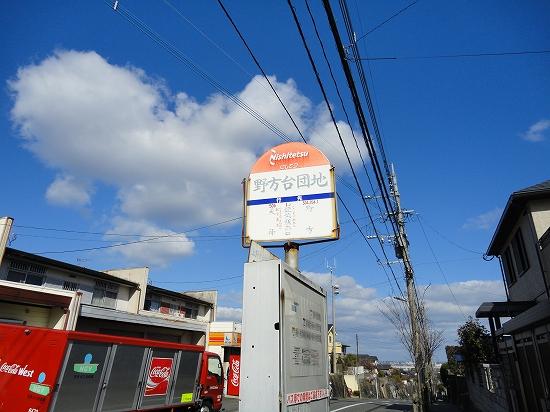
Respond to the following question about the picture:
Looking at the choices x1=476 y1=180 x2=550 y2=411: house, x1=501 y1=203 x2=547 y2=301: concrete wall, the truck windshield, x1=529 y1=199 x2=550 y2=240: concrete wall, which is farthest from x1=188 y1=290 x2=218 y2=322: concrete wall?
x1=529 y1=199 x2=550 y2=240: concrete wall

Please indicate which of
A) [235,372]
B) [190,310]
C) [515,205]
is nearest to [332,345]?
[190,310]

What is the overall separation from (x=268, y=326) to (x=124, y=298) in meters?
26.5

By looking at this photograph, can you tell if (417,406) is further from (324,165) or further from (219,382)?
(324,165)

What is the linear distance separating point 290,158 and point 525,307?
12441 mm

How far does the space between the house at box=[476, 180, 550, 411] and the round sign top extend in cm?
672

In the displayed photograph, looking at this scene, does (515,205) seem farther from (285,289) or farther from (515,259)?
(285,289)

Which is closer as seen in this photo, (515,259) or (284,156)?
(284,156)

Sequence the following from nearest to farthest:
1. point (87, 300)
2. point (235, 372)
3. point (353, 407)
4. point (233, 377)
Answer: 1. point (87, 300)
2. point (353, 407)
3. point (233, 377)
4. point (235, 372)

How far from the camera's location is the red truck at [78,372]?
8.71 m

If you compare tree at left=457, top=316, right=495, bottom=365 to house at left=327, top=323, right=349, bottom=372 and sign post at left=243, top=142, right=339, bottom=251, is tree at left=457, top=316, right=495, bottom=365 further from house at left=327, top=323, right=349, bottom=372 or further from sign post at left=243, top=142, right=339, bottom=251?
sign post at left=243, top=142, right=339, bottom=251

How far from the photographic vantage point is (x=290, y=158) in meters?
6.12

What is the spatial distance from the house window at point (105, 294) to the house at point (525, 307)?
21795 mm

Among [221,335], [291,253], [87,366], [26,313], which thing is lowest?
[87,366]

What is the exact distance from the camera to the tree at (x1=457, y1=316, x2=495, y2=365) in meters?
20.2
